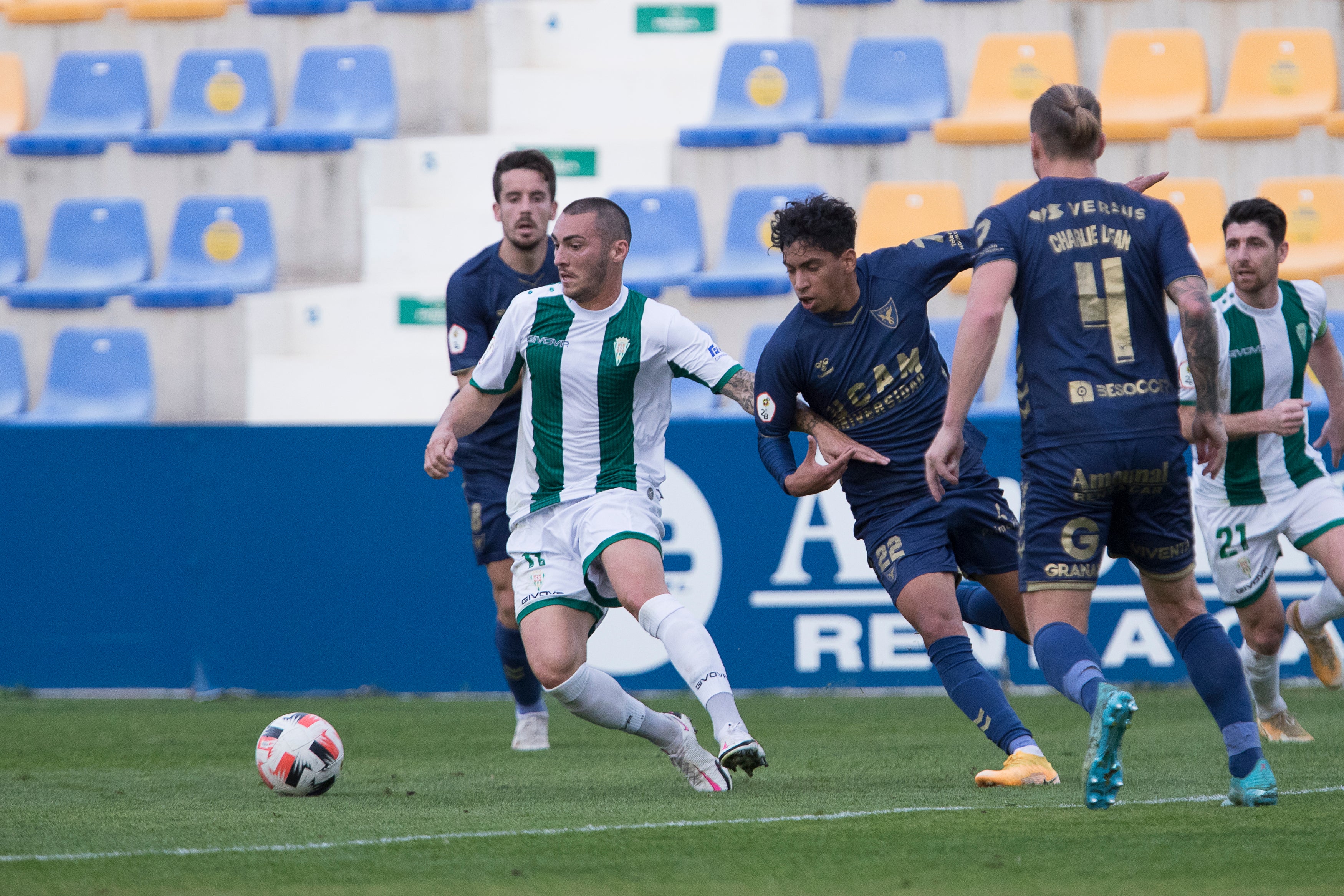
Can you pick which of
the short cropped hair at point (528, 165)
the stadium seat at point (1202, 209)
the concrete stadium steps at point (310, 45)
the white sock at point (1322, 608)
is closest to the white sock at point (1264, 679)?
the white sock at point (1322, 608)

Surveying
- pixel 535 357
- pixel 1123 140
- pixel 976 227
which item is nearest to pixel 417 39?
pixel 1123 140

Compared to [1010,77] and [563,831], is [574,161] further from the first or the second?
[563,831]

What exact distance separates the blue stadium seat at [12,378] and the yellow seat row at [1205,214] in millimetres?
5910

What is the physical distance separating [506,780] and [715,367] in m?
1.61

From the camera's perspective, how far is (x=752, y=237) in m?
10.9

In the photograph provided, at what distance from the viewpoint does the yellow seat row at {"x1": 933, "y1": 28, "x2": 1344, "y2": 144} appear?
11062mm

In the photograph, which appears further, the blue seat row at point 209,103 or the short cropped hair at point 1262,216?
the blue seat row at point 209,103

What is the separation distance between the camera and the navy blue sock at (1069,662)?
3959mm

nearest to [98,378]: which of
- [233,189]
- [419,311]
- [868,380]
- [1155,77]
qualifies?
[233,189]

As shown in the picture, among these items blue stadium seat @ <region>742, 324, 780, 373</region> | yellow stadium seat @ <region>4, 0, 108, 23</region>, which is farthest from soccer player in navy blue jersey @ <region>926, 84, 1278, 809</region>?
yellow stadium seat @ <region>4, 0, 108, 23</region>

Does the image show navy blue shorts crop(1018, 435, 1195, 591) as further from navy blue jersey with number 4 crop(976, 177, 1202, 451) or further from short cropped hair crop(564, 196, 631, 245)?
short cropped hair crop(564, 196, 631, 245)

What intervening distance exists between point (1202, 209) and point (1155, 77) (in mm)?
1467

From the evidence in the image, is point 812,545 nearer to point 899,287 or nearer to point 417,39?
point 899,287

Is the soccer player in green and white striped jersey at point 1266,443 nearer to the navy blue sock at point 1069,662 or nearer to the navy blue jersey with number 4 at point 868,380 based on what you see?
the navy blue jersey with number 4 at point 868,380
